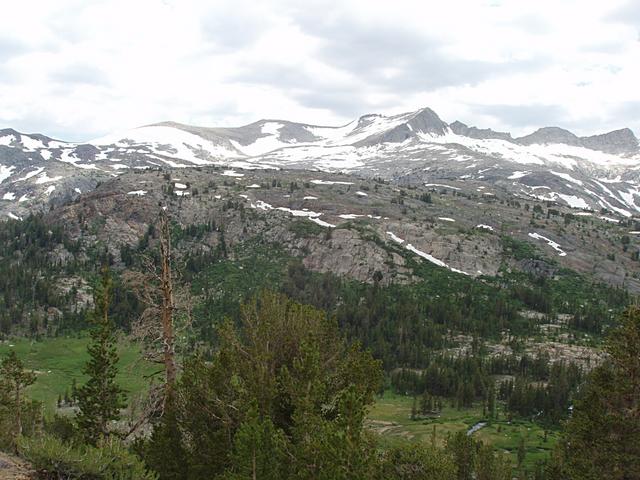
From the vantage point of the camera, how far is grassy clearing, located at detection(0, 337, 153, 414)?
331 ft

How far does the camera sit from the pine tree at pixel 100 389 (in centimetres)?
3036

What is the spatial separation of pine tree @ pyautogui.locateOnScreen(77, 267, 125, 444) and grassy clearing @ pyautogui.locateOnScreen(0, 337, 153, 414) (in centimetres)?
6496

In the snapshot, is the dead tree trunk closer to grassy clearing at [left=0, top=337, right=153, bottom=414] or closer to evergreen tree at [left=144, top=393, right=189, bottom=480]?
evergreen tree at [left=144, top=393, right=189, bottom=480]

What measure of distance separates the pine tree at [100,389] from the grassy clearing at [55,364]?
64963 mm

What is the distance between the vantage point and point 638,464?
2936 cm

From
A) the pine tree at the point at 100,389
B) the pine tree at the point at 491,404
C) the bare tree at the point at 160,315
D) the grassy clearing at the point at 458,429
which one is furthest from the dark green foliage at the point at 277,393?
the pine tree at the point at 491,404

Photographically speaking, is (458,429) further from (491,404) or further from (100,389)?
(100,389)

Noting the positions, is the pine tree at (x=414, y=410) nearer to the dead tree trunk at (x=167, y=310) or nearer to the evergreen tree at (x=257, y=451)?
the dead tree trunk at (x=167, y=310)

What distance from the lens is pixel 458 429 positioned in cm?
9169

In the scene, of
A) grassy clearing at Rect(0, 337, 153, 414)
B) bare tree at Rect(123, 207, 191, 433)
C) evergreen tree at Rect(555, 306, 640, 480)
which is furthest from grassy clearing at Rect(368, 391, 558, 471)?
bare tree at Rect(123, 207, 191, 433)

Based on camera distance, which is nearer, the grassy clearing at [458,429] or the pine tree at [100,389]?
the pine tree at [100,389]

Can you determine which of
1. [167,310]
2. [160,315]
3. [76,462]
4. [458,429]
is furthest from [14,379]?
[458,429]

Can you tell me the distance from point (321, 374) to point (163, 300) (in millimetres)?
8897

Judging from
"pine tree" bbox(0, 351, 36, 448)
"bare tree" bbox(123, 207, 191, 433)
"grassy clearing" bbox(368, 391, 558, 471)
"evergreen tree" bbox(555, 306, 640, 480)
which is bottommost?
"grassy clearing" bbox(368, 391, 558, 471)
